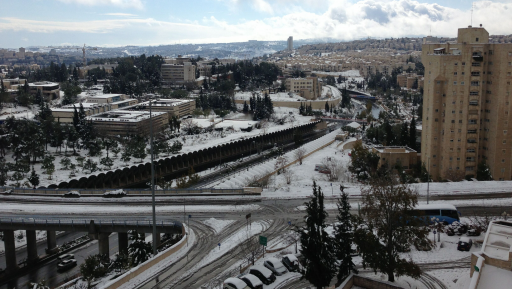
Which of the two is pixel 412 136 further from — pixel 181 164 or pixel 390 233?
pixel 390 233

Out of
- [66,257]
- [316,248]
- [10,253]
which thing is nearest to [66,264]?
[66,257]

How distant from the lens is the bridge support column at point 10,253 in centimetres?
1781

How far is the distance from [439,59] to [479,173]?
652 cm

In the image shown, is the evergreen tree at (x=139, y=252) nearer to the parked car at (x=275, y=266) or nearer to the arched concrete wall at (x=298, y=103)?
the parked car at (x=275, y=266)

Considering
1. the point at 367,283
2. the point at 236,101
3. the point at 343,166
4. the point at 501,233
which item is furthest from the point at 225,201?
the point at 236,101

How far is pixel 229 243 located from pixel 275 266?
8.92 ft

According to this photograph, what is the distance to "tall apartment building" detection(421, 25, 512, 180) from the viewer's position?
24641 mm

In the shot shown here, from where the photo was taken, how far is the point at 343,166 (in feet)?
97.2

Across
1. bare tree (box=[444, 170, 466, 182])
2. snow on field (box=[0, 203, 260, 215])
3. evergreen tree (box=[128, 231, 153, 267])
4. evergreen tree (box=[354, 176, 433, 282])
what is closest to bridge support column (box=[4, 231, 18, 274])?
snow on field (box=[0, 203, 260, 215])

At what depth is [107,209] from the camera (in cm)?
1841

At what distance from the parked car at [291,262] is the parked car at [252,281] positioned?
1.38 metres

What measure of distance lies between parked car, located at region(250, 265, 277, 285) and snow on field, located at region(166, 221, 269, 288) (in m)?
1.71

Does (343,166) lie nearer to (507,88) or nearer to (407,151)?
(407,151)

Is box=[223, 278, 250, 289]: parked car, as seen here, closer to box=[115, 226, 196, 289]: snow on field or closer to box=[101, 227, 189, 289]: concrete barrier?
box=[115, 226, 196, 289]: snow on field
